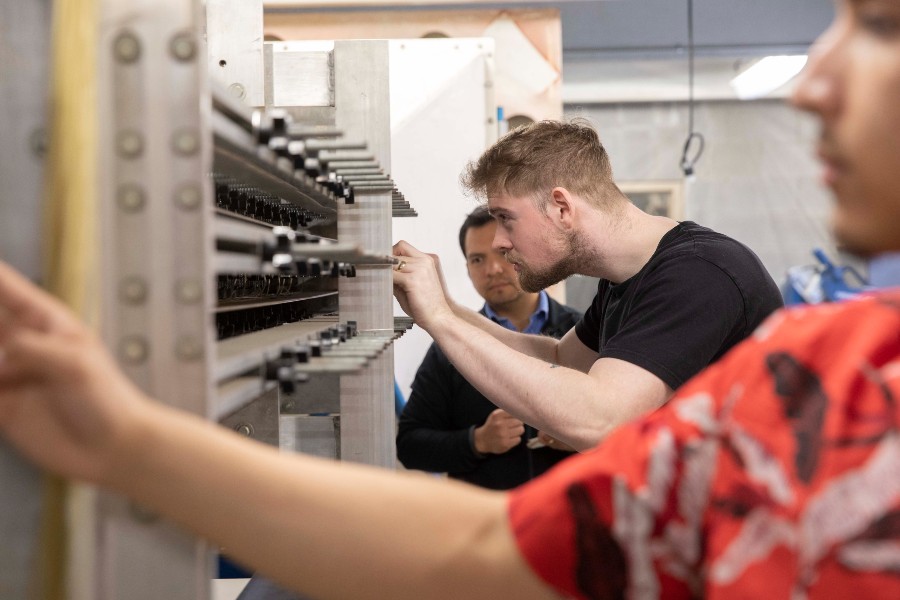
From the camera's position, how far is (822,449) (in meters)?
0.69

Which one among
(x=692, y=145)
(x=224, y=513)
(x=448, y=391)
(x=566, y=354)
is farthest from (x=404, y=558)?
(x=692, y=145)

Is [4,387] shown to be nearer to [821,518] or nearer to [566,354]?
[821,518]

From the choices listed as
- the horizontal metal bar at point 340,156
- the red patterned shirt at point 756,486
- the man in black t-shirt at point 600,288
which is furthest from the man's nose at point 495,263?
the red patterned shirt at point 756,486

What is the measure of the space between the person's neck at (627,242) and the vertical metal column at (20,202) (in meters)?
1.60

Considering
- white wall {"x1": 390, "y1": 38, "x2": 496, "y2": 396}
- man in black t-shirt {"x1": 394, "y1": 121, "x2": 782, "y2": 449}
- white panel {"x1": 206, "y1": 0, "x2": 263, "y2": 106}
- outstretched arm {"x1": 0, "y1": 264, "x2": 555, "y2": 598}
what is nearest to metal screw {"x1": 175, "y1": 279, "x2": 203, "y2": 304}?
outstretched arm {"x1": 0, "y1": 264, "x2": 555, "y2": 598}

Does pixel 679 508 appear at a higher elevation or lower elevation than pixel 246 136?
lower

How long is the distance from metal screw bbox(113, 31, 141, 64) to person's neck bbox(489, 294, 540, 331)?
2559mm

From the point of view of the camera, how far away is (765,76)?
662cm

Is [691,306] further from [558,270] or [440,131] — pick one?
[440,131]

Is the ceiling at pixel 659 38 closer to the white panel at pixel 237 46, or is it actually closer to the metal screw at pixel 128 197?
the white panel at pixel 237 46

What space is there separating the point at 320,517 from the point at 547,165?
65.1 inches

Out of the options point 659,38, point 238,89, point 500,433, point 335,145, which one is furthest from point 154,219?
point 659,38

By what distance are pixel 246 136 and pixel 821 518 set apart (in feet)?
2.36

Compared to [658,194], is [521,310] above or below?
below
